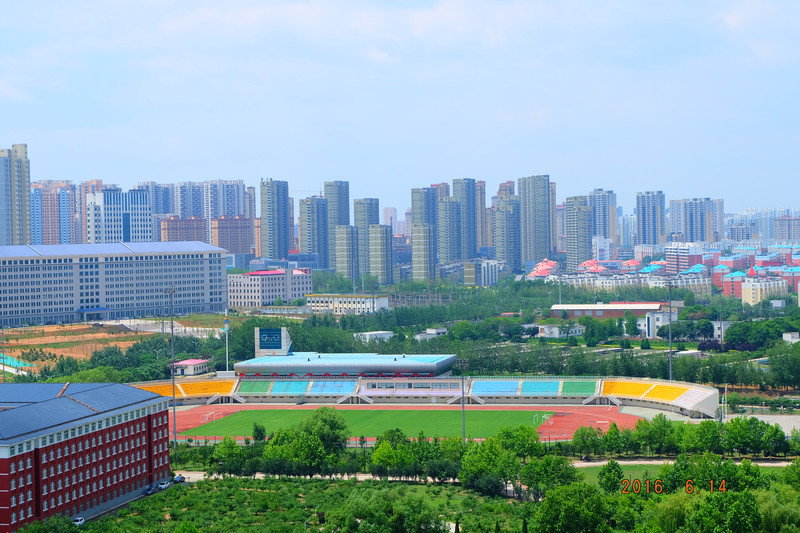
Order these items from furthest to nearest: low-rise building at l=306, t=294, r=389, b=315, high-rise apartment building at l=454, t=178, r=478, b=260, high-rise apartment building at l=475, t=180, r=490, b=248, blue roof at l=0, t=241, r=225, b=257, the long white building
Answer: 1. high-rise apartment building at l=475, t=180, r=490, b=248
2. high-rise apartment building at l=454, t=178, r=478, b=260
3. low-rise building at l=306, t=294, r=389, b=315
4. blue roof at l=0, t=241, r=225, b=257
5. the long white building

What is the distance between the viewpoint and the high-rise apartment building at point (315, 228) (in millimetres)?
173625

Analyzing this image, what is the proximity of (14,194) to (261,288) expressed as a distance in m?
32.7

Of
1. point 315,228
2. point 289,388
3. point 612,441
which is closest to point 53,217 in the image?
point 315,228

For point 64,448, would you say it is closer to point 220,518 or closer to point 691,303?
point 220,518

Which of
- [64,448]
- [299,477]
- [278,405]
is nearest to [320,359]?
[278,405]

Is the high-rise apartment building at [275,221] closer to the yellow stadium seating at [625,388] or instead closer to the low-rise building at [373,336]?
the low-rise building at [373,336]

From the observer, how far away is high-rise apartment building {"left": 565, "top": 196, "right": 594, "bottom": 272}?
17312 cm

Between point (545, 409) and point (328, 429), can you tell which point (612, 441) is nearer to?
point (328, 429)

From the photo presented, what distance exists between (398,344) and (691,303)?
44896 millimetres

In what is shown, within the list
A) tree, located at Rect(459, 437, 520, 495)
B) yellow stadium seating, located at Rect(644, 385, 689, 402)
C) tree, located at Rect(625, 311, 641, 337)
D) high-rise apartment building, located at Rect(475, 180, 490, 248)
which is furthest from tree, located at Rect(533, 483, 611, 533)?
high-rise apartment building, located at Rect(475, 180, 490, 248)

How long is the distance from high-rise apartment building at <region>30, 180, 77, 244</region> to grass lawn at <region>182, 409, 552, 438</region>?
119m

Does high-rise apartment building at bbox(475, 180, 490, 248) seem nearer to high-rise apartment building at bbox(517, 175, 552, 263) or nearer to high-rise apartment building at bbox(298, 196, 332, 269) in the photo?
high-rise apartment building at bbox(517, 175, 552, 263)

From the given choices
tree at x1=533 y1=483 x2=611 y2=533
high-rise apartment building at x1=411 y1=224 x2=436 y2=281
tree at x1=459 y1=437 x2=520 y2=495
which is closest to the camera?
tree at x1=533 y1=483 x2=611 y2=533

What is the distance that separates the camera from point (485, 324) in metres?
90.2
